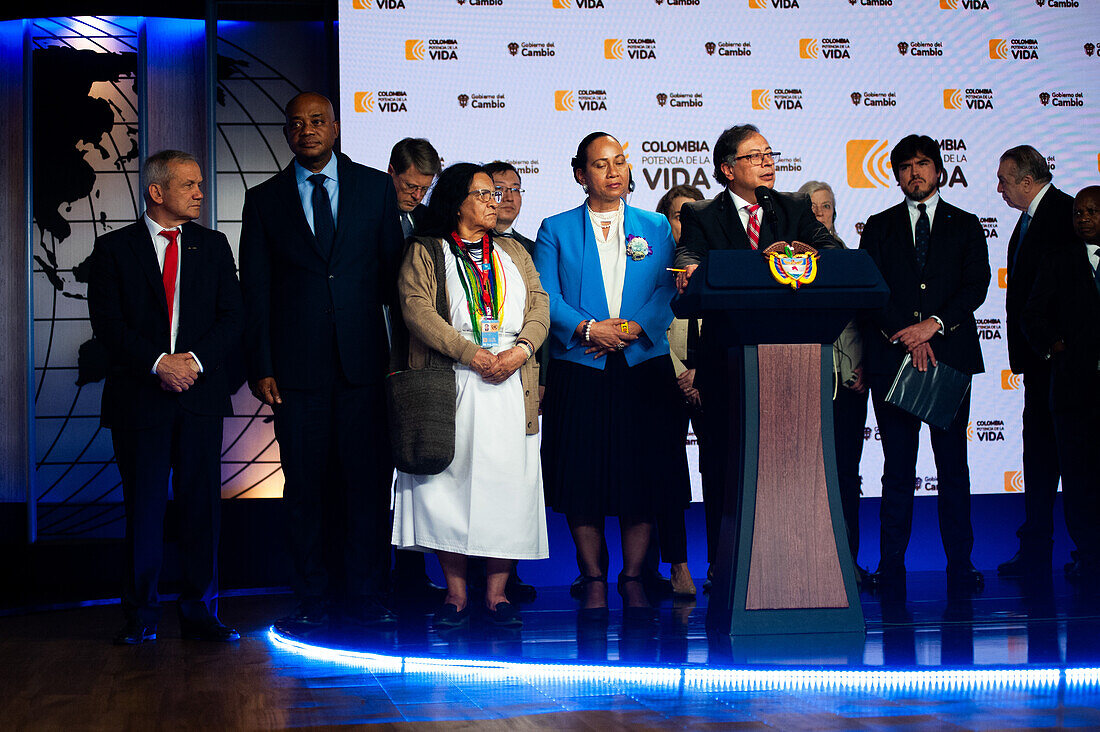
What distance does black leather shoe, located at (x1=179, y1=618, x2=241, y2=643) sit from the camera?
12.2ft

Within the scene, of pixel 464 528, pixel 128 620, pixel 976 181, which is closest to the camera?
pixel 464 528

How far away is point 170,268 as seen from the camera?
3779mm

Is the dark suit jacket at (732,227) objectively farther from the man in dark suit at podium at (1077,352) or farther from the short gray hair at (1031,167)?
the short gray hair at (1031,167)

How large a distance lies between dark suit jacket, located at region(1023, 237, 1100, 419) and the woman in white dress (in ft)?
7.49

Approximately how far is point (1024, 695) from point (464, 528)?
66.5 inches

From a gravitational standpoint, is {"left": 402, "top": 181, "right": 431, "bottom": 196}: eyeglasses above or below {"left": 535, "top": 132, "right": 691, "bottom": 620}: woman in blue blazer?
above

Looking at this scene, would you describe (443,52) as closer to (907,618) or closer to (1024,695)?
(907,618)

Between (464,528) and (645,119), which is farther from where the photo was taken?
(645,119)

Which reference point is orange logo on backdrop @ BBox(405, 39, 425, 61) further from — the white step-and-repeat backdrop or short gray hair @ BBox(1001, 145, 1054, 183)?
short gray hair @ BBox(1001, 145, 1054, 183)

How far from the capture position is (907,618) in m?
3.49

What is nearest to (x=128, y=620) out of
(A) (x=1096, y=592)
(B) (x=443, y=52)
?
(B) (x=443, y=52)

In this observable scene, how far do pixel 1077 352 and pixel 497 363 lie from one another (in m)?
2.55

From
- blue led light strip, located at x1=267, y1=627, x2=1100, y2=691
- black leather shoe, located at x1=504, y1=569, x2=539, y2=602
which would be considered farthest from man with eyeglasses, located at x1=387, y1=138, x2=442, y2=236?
blue led light strip, located at x1=267, y1=627, x2=1100, y2=691

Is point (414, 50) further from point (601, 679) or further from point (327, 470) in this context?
point (601, 679)
